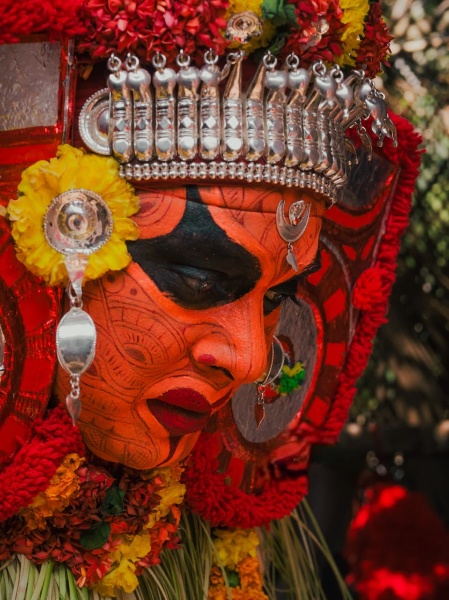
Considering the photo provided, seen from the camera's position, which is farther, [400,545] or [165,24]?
[400,545]

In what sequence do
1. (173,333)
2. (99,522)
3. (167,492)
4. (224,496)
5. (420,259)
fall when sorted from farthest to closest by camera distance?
1. (420,259)
2. (224,496)
3. (167,492)
4. (99,522)
5. (173,333)

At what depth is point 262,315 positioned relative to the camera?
147cm

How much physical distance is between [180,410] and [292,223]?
31 cm

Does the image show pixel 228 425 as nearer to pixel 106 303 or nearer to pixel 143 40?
pixel 106 303

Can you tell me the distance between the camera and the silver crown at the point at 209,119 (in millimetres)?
1337

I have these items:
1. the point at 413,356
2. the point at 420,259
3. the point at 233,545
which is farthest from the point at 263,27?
the point at 413,356

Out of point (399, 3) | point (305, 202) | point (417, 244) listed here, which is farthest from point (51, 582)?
point (399, 3)

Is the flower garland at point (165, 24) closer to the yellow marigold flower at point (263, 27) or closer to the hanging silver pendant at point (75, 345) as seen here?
the yellow marigold flower at point (263, 27)

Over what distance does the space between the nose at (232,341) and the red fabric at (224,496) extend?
1.24 feet

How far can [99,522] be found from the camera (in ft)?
5.03

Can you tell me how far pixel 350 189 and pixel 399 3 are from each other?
0.61 m

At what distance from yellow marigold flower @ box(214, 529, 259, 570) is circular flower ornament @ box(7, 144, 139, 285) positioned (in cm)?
75

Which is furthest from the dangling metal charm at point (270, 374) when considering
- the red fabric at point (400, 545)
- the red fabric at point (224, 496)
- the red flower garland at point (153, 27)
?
the red fabric at point (400, 545)

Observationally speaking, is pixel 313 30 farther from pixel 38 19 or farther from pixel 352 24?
pixel 38 19
